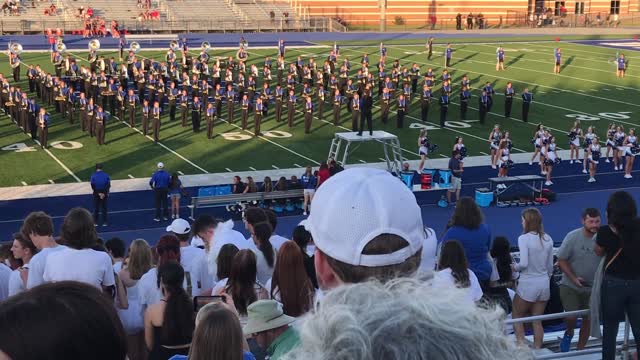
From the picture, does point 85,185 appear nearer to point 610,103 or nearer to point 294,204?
point 294,204

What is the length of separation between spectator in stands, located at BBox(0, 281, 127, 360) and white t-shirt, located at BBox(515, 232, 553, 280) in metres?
4.69

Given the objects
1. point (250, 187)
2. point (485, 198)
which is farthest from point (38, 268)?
point (485, 198)

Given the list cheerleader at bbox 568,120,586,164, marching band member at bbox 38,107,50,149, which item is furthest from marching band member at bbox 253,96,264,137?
cheerleader at bbox 568,120,586,164

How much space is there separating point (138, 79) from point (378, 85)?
24.8 feet

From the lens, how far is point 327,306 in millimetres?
1353

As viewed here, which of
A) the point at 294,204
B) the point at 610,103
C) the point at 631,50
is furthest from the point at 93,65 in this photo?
the point at 631,50

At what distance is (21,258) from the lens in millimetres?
5988

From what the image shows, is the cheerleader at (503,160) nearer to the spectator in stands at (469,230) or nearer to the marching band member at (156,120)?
the marching band member at (156,120)

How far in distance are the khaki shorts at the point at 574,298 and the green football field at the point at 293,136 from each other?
41.4 feet

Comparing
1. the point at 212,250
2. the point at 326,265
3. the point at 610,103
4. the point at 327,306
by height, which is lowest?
the point at 610,103

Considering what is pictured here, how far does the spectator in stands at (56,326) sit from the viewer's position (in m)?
1.66

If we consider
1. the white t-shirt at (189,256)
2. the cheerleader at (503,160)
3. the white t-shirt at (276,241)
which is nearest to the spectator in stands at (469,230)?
the white t-shirt at (276,241)

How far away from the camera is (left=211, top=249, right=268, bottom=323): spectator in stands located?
4.46 metres

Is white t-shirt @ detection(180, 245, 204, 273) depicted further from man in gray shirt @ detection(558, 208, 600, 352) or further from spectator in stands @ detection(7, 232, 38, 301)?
man in gray shirt @ detection(558, 208, 600, 352)
